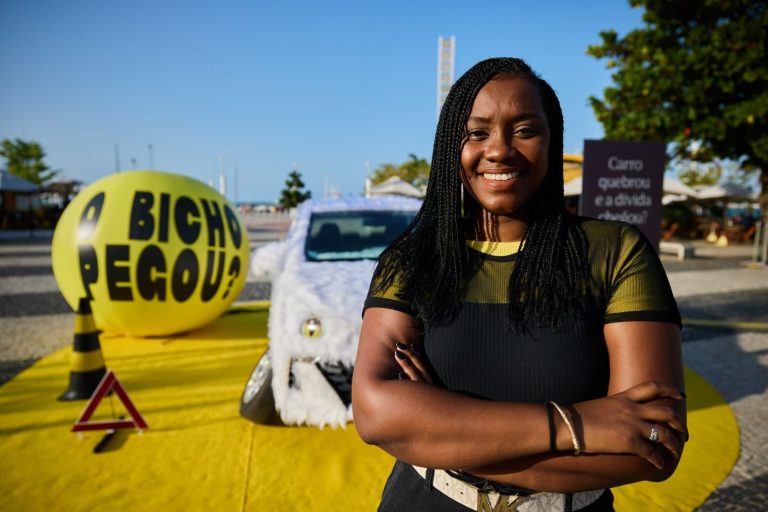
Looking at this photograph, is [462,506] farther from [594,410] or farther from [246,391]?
[246,391]

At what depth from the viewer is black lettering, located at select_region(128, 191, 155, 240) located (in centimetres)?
478

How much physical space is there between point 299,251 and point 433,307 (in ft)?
10.2

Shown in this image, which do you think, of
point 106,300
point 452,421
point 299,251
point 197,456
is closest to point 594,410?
point 452,421

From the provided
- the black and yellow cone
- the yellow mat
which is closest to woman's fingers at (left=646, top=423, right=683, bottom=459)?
the yellow mat

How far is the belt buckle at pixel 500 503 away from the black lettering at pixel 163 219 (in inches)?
176

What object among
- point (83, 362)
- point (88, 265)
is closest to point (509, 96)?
point (83, 362)

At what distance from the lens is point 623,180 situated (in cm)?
590

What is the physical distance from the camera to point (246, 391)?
359cm

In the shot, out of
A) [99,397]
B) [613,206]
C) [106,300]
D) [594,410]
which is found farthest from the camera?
[613,206]

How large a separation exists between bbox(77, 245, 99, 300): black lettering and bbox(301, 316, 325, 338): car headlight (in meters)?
3.00

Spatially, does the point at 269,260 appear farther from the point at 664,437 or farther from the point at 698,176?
the point at 698,176

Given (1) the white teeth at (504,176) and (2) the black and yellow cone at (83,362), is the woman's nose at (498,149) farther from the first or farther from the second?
(2) the black and yellow cone at (83,362)

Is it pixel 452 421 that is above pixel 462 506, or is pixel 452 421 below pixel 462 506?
above

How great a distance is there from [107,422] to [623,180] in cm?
598
